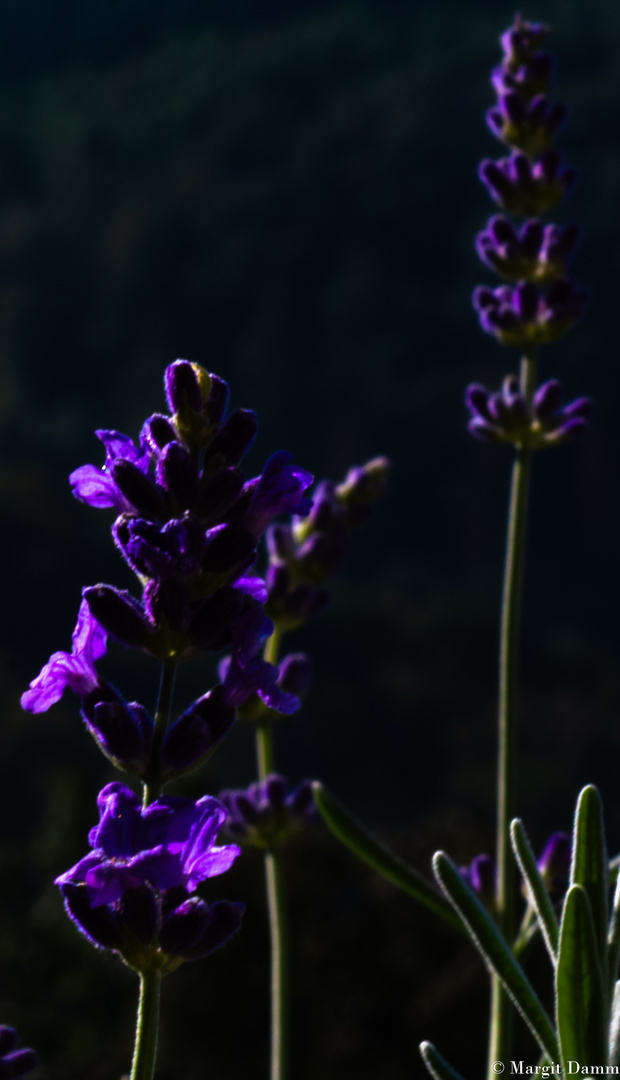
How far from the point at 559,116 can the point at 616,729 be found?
416 inches

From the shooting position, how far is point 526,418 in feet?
5.56

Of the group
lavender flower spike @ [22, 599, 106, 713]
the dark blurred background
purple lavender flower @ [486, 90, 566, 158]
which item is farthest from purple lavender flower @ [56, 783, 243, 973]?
the dark blurred background

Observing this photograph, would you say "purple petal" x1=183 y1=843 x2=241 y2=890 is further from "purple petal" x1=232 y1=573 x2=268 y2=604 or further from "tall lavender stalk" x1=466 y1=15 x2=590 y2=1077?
"tall lavender stalk" x1=466 y1=15 x2=590 y2=1077

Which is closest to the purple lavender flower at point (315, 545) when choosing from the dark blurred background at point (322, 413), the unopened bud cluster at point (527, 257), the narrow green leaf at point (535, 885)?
the unopened bud cluster at point (527, 257)

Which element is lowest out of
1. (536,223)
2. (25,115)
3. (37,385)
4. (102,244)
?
(536,223)

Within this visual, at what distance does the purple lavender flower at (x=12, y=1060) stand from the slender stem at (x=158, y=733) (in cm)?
A: 17

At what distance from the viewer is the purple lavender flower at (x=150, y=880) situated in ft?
2.09

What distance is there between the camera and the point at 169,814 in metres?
0.63

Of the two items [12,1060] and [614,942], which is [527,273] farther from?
[12,1060]

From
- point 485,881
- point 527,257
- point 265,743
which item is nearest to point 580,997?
point 485,881

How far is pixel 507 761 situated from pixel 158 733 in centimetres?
73

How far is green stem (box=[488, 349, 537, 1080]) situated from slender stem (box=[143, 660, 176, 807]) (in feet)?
1.79

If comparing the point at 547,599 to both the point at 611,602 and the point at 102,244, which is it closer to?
the point at 611,602

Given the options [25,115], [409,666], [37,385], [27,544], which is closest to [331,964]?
[27,544]
